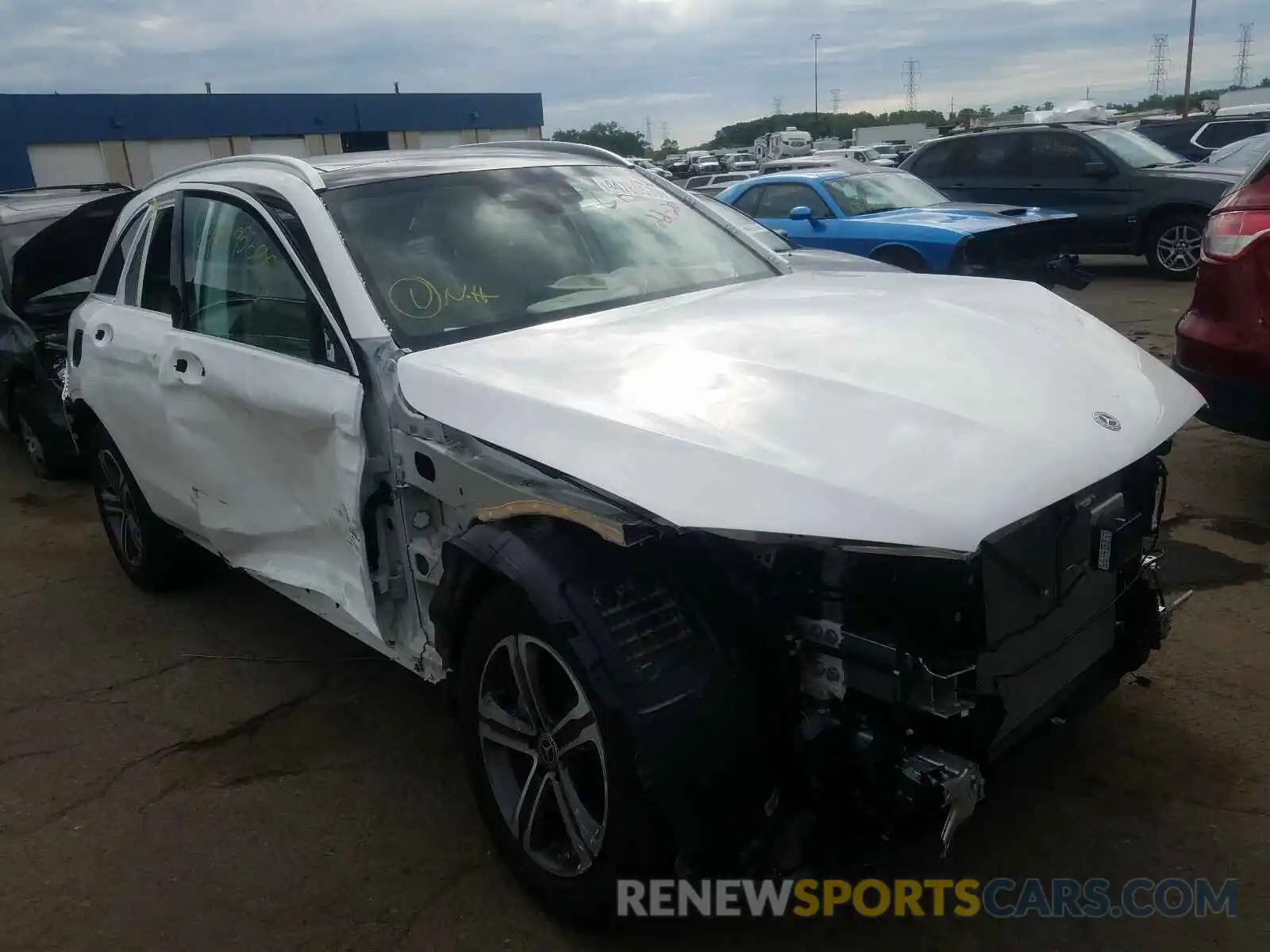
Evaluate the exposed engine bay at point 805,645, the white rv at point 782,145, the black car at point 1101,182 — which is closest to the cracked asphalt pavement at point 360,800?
the exposed engine bay at point 805,645

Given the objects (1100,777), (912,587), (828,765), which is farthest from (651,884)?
→ (1100,777)

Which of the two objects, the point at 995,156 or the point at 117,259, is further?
the point at 995,156

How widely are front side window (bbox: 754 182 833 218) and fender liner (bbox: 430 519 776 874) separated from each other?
813 cm

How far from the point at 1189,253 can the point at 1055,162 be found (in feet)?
6.48

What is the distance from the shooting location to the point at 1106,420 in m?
2.45

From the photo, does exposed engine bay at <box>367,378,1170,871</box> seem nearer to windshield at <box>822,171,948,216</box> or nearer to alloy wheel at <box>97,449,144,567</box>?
alloy wheel at <box>97,449,144,567</box>

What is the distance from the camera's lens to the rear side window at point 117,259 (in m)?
4.49

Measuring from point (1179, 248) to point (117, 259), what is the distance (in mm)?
11657

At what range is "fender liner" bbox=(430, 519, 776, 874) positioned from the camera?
2141 millimetres

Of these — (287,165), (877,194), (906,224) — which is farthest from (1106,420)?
(877,194)

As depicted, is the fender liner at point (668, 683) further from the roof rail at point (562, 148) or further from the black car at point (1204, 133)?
the black car at point (1204, 133)

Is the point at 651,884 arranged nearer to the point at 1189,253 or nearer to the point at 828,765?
the point at 828,765

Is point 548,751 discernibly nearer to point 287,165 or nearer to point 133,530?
point 287,165

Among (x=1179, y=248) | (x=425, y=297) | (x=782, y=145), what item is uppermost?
(x=782, y=145)
